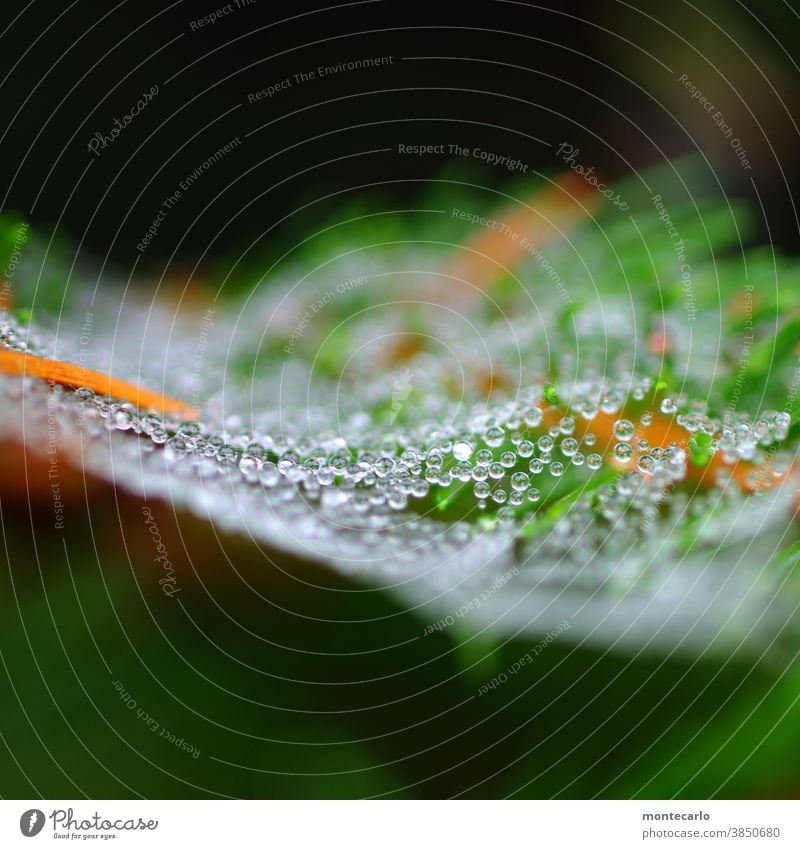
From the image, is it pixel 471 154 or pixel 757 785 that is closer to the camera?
pixel 757 785

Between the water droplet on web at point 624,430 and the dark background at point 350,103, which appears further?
the dark background at point 350,103

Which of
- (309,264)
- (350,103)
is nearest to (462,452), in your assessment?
(309,264)

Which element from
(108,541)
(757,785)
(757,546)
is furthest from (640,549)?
(108,541)

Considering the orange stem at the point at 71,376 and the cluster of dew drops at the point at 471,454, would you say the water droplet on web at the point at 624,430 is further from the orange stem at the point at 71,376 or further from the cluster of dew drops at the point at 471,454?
the orange stem at the point at 71,376

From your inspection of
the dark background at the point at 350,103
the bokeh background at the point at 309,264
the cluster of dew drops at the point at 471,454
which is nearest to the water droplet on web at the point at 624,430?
the cluster of dew drops at the point at 471,454
